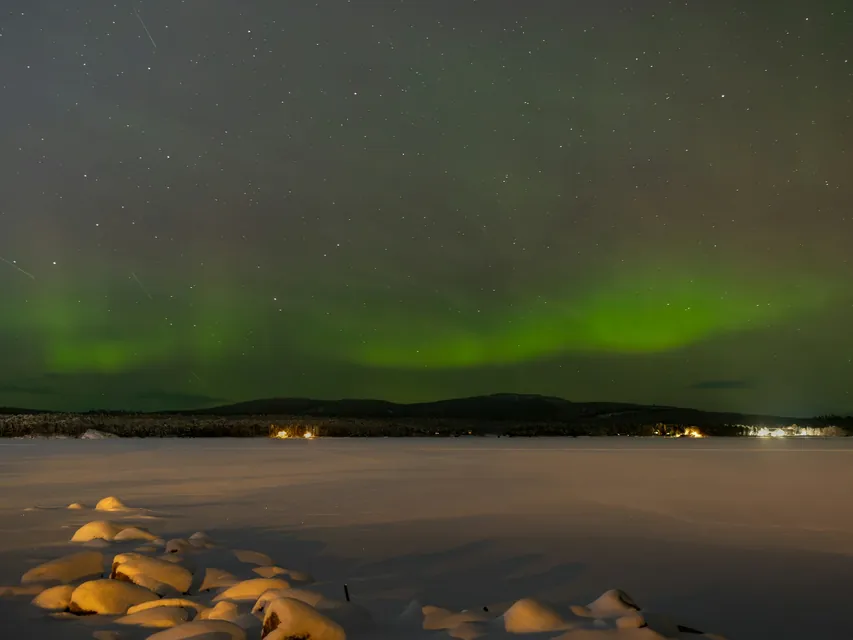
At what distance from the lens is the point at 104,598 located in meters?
6.40

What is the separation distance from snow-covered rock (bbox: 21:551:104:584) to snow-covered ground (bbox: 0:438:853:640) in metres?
0.43

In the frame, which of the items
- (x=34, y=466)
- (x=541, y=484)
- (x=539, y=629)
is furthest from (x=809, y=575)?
(x=34, y=466)

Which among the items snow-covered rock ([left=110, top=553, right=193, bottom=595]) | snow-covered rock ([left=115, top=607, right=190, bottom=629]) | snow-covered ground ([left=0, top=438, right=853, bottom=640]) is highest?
snow-covered rock ([left=110, top=553, right=193, bottom=595])

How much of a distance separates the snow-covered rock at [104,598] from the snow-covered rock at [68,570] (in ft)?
3.90

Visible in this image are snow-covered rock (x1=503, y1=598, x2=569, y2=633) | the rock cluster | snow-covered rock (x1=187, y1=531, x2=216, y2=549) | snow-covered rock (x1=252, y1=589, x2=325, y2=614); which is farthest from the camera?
snow-covered rock (x1=187, y1=531, x2=216, y2=549)

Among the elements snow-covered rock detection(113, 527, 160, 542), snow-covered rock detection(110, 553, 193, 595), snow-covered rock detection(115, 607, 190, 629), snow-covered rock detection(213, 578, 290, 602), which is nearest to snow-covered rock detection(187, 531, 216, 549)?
snow-covered rock detection(113, 527, 160, 542)

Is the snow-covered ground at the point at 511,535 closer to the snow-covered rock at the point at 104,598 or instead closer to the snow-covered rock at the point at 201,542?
the snow-covered rock at the point at 104,598

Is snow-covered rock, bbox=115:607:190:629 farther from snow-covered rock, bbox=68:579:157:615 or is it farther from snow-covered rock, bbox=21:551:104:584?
snow-covered rock, bbox=21:551:104:584

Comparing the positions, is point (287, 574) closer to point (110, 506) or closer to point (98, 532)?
point (98, 532)

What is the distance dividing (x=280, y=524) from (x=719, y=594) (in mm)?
6872

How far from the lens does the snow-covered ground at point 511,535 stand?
7555 mm

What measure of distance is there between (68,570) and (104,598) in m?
1.53

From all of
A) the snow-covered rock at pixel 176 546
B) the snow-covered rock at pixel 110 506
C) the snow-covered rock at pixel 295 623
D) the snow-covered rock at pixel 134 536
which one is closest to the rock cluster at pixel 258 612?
the snow-covered rock at pixel 295 623

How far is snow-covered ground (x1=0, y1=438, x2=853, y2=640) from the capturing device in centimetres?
755
